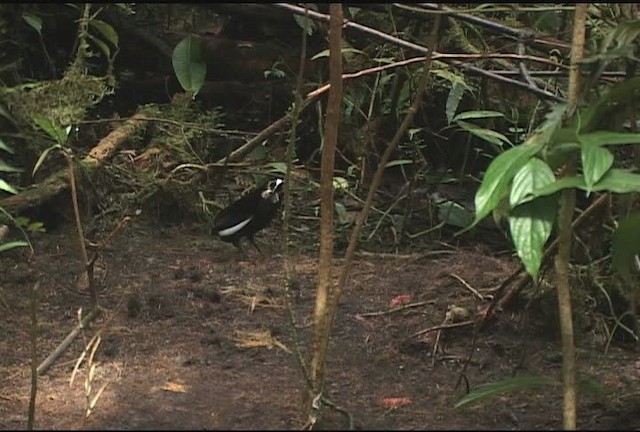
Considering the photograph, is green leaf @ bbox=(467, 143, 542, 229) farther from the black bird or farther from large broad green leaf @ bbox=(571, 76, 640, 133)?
the black bird

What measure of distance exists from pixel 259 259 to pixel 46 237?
50 cm

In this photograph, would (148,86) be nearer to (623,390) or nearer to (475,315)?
(475,315)

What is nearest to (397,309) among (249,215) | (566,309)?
(249,215)

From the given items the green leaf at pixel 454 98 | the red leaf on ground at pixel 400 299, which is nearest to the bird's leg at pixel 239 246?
the red leaf on ground at pixel 400 299

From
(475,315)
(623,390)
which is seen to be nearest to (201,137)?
(475,315)

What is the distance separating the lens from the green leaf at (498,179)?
934 millimetres

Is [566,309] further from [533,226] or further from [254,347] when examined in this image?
[254,347]

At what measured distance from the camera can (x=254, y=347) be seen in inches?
62.7

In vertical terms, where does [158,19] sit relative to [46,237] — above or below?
above

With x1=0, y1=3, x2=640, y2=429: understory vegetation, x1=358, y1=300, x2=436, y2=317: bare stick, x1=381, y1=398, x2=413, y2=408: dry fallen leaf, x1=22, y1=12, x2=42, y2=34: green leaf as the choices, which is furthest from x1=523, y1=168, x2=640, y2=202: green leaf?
x1=22, y1=12, x2=42, y2=34: green leaf

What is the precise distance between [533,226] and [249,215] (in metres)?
1.40

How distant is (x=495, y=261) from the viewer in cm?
223

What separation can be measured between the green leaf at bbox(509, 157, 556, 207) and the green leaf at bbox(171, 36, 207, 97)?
50.9 inches

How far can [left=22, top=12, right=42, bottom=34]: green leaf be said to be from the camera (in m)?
2.28
